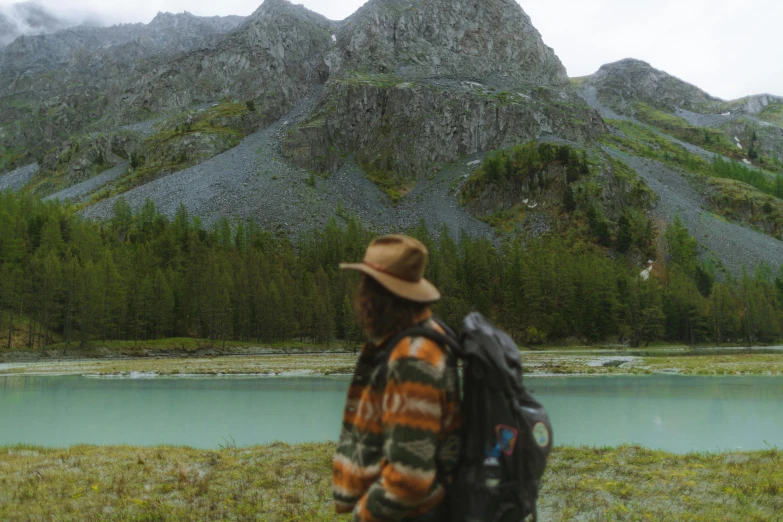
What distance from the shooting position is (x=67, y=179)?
19062 cm

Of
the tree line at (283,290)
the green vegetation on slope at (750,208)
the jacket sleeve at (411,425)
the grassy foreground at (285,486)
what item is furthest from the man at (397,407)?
the green vegetation on slope at (750,208)

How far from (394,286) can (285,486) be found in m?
7.40

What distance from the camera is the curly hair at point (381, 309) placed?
3.35 metres

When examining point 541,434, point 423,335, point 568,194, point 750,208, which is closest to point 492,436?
point 541,434

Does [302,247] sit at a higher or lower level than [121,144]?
lower

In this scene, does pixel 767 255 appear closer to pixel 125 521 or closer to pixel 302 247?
pixel 302 247

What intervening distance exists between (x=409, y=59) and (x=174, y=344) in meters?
154

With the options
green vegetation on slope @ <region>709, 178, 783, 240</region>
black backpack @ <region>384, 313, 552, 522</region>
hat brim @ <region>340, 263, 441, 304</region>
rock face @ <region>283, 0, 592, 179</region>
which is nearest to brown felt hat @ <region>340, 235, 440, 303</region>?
hat brim @ <region>340, 263, 441, 304</region>

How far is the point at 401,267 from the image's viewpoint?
11.0ft

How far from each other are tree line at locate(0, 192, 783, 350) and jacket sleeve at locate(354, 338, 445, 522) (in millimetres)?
81235

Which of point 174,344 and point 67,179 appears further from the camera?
point 67,179

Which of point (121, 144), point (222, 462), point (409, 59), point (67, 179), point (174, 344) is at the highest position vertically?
point (409, 59)

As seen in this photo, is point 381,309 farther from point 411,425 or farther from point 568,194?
point 568,194

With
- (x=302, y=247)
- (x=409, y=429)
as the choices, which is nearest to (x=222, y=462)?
(x=409, y=429)
